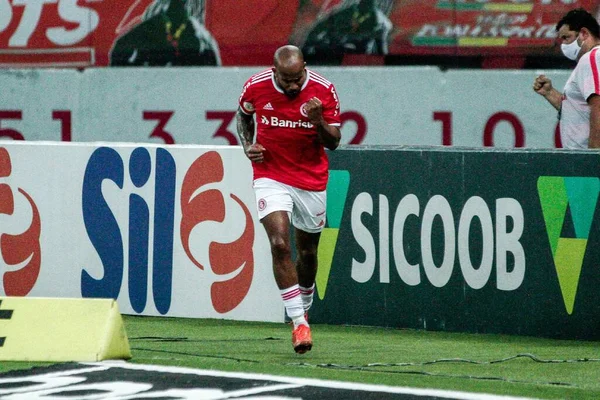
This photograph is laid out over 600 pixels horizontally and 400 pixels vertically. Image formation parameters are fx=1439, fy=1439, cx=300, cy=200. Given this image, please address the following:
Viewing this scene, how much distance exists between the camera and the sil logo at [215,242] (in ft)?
33.7

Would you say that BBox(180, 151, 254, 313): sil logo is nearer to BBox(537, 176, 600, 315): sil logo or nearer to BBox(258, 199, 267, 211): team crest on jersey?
BBox(258, 199, 267, 211): team crest on jersey

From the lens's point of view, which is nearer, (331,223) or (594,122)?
(594,122)

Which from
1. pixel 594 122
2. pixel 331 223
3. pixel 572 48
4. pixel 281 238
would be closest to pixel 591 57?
pixel 594 122

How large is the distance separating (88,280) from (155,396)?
429cm

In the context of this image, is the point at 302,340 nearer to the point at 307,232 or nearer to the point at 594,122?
the point at 307,232

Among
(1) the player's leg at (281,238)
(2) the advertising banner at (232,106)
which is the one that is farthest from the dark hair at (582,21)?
(2) the advertising banner at (232,106)

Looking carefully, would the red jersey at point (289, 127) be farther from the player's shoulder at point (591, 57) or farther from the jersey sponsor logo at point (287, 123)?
the player's shoulder at point (591, 57)

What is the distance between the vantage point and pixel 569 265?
9164mm

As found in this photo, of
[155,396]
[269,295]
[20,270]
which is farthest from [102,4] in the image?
[155,396]

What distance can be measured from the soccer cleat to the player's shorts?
0.80 m

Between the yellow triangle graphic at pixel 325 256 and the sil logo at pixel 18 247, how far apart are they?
2290 millimetres

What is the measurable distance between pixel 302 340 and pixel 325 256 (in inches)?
74.9

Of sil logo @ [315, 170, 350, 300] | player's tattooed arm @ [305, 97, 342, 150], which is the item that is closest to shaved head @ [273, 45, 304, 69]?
player's tattooed arm @ [305, 97, 342, 150]

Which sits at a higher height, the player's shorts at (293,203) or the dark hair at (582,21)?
the dark hair at (582,21)
